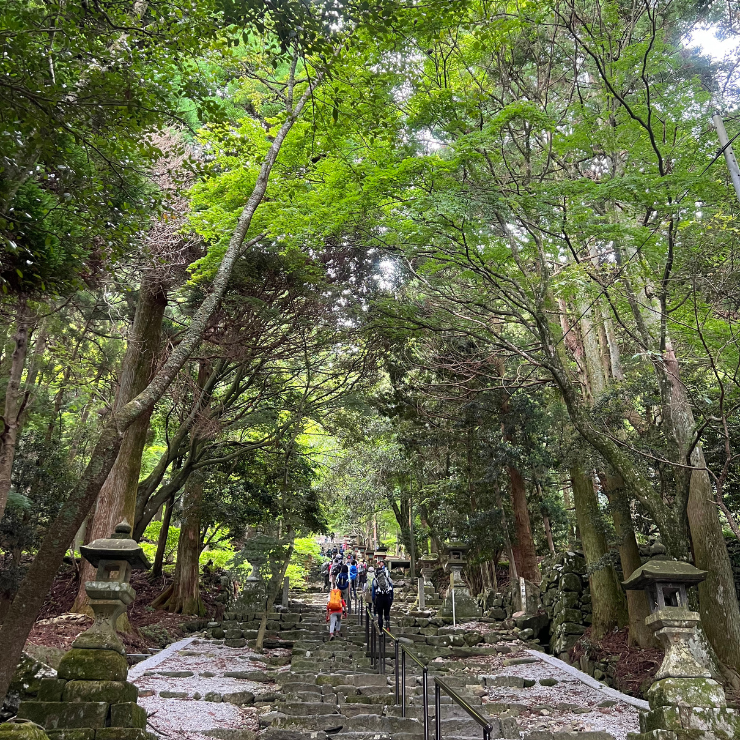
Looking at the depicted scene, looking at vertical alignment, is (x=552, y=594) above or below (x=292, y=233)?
below

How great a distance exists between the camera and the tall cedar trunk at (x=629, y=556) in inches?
351

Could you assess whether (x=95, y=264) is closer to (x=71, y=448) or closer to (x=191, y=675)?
(x=191, y=675)

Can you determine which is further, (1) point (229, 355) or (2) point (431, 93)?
(1) point (229, 355)

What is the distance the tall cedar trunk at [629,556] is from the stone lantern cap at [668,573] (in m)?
3.16

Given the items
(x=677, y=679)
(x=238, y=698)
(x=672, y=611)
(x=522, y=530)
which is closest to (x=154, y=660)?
(x=238, y=698)

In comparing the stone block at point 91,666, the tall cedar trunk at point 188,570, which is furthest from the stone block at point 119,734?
→ the tall cedar trunk at point 188,570

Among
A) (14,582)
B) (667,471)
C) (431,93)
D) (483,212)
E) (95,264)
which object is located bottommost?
(14,582)

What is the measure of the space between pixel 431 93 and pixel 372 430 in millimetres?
12346

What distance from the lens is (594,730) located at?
6.43m

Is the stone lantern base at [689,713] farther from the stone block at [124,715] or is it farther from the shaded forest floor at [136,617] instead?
the shaded forest floor at [136,617]

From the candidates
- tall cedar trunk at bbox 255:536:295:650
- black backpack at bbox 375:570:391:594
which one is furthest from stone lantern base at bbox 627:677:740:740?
tall cedar trunk at bbox 255:536:295:650

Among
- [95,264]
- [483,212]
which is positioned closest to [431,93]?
[483,212]

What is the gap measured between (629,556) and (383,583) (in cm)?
470

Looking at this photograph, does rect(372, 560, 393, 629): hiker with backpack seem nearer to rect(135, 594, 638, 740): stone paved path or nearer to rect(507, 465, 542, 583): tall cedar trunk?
rect(135, 594, 638, 740): stone paved path
